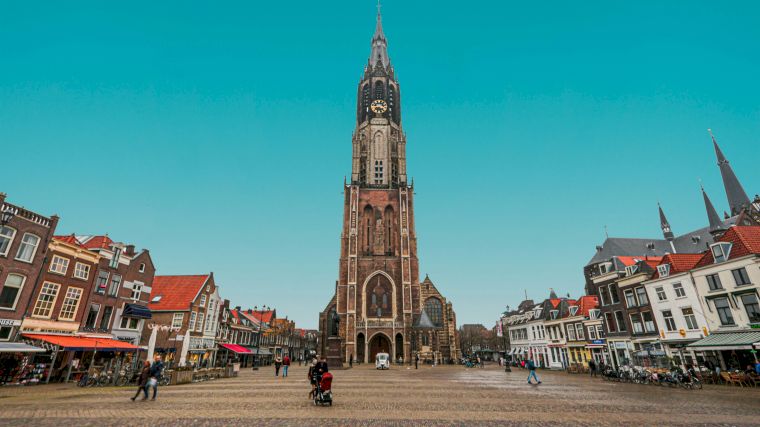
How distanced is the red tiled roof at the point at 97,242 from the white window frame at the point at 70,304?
313cm

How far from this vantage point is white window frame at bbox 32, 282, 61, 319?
59.8 feet

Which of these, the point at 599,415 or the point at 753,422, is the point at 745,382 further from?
the point at 599,415

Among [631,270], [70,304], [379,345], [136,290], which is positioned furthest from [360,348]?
[70,304]

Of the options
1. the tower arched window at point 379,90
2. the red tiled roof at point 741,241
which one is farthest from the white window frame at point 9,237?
the tower arched window at point 379,90

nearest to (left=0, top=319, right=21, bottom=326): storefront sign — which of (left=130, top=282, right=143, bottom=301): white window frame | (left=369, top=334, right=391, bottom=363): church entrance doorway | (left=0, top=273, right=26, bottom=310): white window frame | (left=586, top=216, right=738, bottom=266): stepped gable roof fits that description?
(left=0, top=273, right=26, bottom=310): white window frame

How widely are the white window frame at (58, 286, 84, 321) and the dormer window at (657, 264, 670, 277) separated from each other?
3741 cm

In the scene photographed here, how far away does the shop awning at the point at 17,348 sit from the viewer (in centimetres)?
1497

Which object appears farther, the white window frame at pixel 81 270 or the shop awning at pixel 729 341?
the white window frame at pixel 81 270

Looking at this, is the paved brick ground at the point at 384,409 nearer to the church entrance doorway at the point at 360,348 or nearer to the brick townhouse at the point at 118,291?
the brick townhouse at the point at 118,291

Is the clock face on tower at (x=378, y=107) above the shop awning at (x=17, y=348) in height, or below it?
above

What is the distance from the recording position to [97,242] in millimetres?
23422

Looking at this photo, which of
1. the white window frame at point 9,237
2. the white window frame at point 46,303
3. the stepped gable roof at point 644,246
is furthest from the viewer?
the stepped gable roof at point 644,246

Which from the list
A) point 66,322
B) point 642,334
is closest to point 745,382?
point 642,334

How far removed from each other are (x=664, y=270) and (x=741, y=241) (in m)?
5.13
